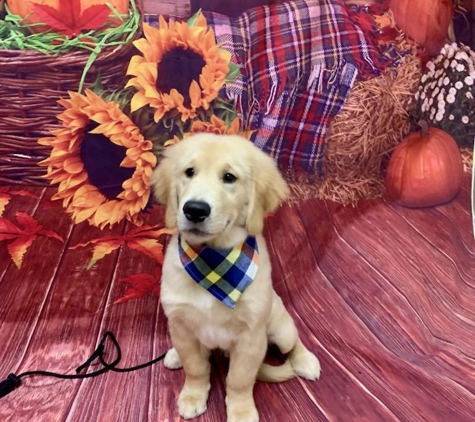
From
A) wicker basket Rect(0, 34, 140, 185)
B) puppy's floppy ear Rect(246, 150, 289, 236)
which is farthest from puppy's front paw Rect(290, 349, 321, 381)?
wicker basket Rect(0, 34, 140, 185)

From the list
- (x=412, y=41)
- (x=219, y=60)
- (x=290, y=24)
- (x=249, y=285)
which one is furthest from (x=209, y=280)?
(x=412, y=41)

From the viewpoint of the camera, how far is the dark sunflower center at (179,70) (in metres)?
1.27

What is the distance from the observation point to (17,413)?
1.20m

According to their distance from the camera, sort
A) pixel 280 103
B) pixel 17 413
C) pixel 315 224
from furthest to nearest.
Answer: pixel 315 224, pixel 280 103, pixel 17 413

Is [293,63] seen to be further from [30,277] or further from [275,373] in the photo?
[30,277]

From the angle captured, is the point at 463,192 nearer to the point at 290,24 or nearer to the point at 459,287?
the point at 459,287

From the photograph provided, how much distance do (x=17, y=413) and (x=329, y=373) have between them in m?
0.73

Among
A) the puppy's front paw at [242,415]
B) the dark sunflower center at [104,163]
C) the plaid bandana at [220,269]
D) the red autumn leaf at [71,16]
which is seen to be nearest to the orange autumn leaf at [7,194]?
the dark sunflower center at [104,163]

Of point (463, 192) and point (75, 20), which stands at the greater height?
point (75, 20)

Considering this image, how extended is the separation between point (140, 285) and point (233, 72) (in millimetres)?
605

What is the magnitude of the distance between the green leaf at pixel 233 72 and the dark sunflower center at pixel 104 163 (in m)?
0.32

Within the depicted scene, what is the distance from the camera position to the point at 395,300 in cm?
139

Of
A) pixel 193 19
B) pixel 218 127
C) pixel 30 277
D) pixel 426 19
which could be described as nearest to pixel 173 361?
pixel 30 277

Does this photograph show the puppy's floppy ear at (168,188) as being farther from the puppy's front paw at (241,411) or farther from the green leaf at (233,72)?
the puppy's front paw at (241,411)
